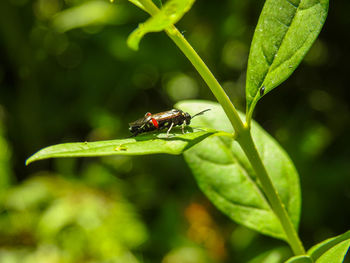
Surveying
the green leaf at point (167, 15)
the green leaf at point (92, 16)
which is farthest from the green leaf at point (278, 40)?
the green leaf at point (92, 16)

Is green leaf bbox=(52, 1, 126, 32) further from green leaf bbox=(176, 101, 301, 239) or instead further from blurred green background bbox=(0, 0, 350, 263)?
green leaf bbox=(176, 101, 301, 239)

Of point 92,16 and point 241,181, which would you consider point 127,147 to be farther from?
point 92,16

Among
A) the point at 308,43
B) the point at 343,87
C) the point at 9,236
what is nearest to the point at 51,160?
the point at 9,236

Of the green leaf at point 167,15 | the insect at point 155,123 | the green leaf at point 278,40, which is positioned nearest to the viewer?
the green leaf at point 167,15

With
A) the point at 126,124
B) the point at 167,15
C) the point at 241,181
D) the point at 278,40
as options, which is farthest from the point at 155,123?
the point at 126,124

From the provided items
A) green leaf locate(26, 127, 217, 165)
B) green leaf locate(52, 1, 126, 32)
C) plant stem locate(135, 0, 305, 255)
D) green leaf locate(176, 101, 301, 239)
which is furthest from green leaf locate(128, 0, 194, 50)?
green leaf locate(52, 1, 126, 32)

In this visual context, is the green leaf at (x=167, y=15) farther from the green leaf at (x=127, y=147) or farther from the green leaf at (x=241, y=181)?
the green leaf at (x=241, y=181)

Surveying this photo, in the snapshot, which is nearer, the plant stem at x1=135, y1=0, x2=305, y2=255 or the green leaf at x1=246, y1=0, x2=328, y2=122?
the plant stem at x1=135, y1=0, x2=305, y2=255


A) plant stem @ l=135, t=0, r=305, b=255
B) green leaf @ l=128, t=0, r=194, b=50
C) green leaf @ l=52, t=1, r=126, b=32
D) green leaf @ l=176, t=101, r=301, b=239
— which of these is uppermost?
green leaf @ l=52, t=1, r=126, b=32
